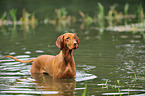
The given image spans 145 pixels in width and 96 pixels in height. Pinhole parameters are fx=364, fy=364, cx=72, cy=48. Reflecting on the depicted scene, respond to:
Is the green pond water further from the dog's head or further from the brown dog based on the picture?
the dog's head

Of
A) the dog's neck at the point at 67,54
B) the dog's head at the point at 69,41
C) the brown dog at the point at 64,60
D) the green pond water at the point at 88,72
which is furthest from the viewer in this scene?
the dog's neck at the point at 67,54

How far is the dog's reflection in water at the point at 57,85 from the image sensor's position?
853cm

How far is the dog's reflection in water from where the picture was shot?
853 cm

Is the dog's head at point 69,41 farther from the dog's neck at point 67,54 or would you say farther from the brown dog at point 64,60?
the dog's neck at point 67,54

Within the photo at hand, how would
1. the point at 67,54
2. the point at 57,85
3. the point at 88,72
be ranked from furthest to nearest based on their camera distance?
the point at 88,72
the point at 67,54
the point at 57,85

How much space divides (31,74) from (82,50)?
15.8 ft

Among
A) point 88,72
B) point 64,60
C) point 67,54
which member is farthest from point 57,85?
point 88,72

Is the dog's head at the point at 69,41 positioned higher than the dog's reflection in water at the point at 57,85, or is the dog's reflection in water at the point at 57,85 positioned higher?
the dog's head at the point at 69,41

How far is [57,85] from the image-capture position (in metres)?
9.13

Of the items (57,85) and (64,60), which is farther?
(64,60)

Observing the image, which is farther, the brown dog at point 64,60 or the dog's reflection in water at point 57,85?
the brown dog at point 64,60

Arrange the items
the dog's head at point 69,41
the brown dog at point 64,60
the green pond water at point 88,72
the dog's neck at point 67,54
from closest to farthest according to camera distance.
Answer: the green pond water at point 88,72 < the dog's head at point 69,41 < the brown dog at point 64,60 < the dog's neck at point 67,54

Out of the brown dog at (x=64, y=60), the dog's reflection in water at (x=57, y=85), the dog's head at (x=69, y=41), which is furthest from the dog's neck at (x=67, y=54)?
the dog's reflection in water at (x=57, y=85)

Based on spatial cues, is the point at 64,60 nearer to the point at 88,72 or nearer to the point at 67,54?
the point at 67,54
